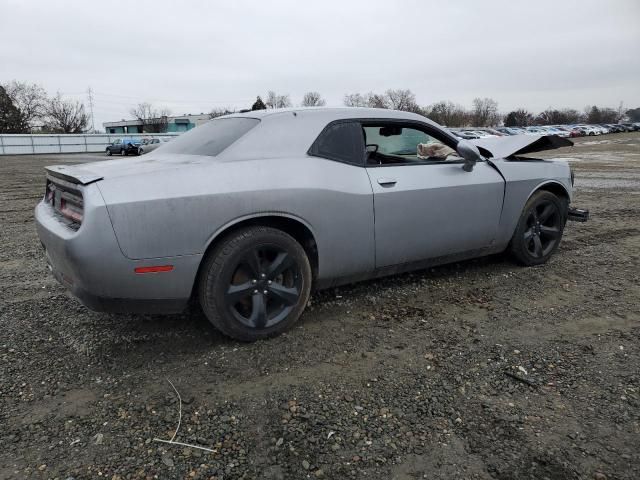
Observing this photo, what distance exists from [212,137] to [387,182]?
133 centimetres

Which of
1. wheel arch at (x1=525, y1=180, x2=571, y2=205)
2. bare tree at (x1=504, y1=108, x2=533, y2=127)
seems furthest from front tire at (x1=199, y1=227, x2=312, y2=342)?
bare tree at (x1=504, y1=108, x2=533, y2=127)

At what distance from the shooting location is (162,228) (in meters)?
2.66

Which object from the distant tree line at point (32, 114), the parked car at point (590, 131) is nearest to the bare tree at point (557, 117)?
the parked car at point (590, 131)

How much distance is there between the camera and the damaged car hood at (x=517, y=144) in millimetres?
4375

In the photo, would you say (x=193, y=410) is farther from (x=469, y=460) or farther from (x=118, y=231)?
(x=469, y=460)

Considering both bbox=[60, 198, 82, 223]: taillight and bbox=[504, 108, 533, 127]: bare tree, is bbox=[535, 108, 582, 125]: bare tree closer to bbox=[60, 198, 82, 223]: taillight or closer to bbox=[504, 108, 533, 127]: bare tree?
bbox=[504, 108, 533, 127]: bare tree

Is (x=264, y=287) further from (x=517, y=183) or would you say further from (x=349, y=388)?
A: (x=517, y=183)

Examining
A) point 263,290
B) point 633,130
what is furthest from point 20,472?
point 633,130

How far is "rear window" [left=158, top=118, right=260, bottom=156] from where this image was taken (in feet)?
10.6

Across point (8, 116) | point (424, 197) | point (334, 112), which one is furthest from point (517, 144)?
point (8, 116)

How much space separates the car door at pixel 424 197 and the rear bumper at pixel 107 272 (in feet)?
4.73

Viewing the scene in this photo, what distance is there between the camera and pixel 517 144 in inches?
176

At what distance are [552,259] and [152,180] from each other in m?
3.98

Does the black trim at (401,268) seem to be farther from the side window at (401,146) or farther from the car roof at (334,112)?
the car roof at (334,112)
